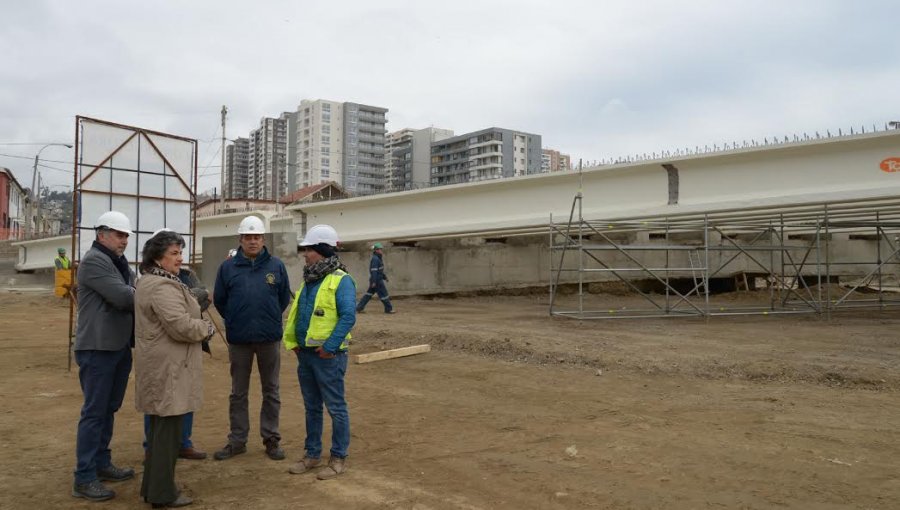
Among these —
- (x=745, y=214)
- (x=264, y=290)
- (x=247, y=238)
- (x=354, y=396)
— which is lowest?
(x=354, y=396)

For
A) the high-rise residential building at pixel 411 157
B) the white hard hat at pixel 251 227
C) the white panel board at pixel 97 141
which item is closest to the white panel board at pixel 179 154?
the white panel board at pixel 97 141

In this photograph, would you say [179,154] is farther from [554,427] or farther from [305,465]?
[554,427]

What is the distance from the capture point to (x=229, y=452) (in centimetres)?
481

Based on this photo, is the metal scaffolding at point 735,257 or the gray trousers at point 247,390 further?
the metal scaffolding at point 735,257

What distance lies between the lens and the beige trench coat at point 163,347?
3758 mm

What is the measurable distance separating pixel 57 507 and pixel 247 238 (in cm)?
216

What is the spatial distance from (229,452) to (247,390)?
19.0 inches

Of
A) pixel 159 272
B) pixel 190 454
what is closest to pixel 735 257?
pixel 190 454

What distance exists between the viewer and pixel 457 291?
69.5ft

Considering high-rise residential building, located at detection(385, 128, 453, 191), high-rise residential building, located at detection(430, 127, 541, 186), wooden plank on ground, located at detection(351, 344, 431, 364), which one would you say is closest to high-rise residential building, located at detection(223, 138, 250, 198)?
high-rise residential building, located at detection(385, 128, 453, 191)

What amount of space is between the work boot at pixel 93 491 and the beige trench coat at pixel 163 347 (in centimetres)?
69

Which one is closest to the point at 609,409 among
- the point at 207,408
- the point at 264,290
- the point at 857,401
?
the point at 857,401

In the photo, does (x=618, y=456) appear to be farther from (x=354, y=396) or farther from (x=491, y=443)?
(x=354, y=396)

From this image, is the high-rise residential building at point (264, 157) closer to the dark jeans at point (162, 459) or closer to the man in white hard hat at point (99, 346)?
the man in white hard hat at point (99, 346)
